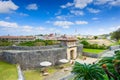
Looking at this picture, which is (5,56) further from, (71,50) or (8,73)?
(71,50)

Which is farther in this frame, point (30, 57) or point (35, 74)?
point (30, 57)

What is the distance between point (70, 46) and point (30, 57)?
28.7 ft

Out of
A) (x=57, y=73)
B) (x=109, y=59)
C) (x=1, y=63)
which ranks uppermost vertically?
(x=109, y=59)

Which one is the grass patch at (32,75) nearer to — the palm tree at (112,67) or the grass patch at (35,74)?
the grass patch at (35,74)

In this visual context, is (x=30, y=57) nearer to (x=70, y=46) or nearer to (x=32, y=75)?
(x=32, y=75)

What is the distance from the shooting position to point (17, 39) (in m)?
100

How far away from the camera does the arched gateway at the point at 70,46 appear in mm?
28384

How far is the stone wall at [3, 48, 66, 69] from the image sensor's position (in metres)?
22.6

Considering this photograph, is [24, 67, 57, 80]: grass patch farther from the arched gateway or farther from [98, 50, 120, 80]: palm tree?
[98, 50, 120, 80]: palm tree

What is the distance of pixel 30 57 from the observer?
23359 millimetres

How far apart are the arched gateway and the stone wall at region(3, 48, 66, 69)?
11.1 feet

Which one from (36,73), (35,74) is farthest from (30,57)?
(35,74)

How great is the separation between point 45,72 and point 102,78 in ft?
40.7

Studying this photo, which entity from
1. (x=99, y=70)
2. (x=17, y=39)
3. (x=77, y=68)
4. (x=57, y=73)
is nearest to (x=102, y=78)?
(x=99, y=70)
